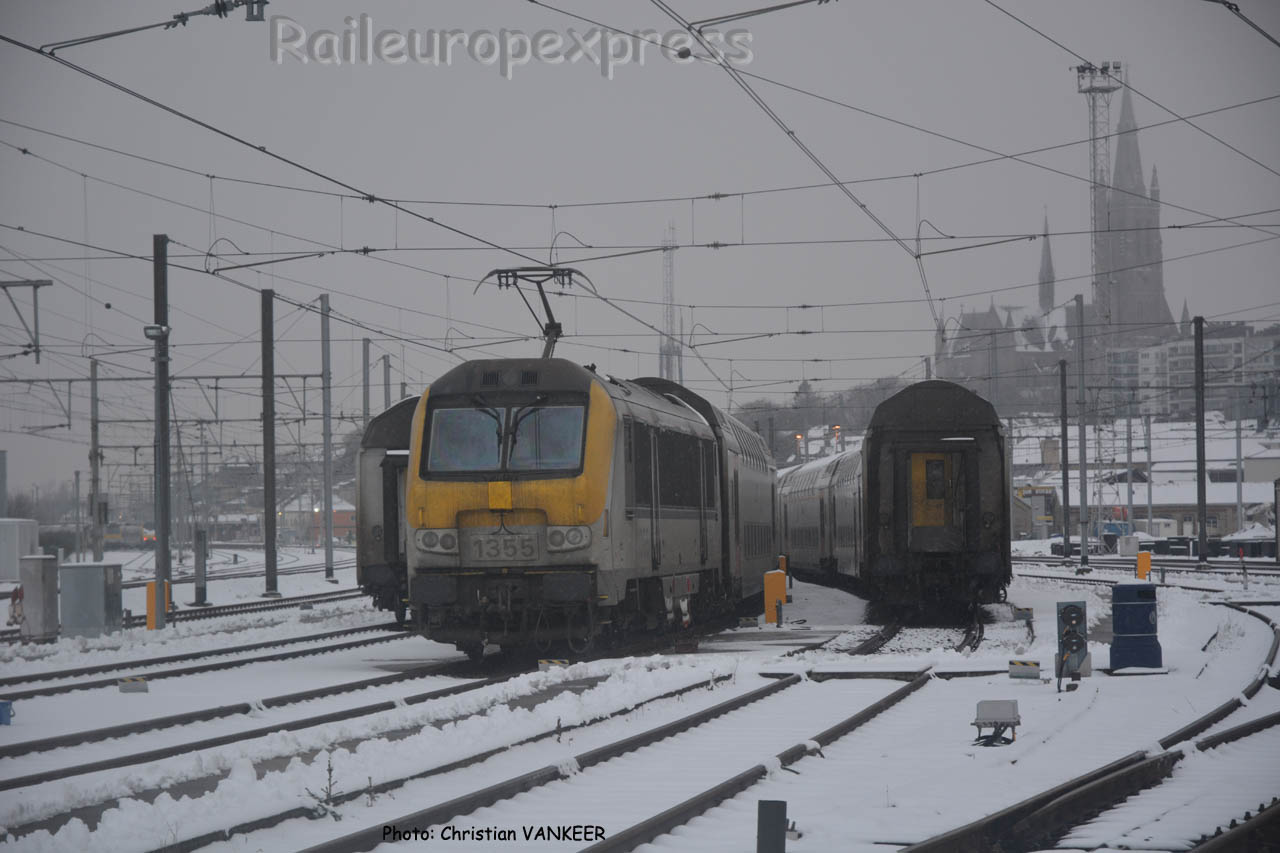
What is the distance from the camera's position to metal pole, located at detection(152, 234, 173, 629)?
81.1 ft

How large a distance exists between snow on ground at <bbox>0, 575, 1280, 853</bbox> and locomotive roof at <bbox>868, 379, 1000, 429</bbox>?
Answer: 26.1 ft

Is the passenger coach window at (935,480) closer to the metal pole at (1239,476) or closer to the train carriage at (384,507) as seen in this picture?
the train carriage at (384,507)

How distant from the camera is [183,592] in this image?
4312 cm

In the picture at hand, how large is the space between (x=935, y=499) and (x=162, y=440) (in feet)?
43.7

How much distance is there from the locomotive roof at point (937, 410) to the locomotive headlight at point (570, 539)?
31.3 feet

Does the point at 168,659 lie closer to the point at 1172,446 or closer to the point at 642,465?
the point at 642,465

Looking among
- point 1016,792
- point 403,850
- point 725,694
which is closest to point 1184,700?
point 725,694

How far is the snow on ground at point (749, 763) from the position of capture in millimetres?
8367

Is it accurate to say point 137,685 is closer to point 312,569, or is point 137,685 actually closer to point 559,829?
point 559,829

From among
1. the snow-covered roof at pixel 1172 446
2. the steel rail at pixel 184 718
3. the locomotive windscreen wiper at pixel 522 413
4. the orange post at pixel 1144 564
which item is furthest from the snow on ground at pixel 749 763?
the snow-covered roof at pixel 1172 446

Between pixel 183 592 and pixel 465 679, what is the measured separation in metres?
28.4

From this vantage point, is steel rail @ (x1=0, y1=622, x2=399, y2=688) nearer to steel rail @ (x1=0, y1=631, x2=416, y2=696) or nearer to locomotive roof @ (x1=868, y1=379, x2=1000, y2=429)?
steel rail @ (x1=0, y1=631, x2=416, y2=696)

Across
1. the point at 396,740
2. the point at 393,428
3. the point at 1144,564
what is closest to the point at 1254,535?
the point at 1144,564

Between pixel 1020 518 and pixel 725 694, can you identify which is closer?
pixel 725 694
